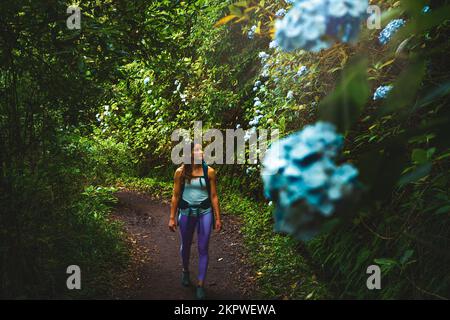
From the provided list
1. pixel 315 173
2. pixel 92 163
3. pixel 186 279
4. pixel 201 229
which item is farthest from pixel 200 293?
pixel 315 173

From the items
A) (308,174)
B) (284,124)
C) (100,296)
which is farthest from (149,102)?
(308,174)

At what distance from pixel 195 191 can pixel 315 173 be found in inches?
111

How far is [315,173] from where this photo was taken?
928 millimetres

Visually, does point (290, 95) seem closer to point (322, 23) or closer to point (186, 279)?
point (186, 279)

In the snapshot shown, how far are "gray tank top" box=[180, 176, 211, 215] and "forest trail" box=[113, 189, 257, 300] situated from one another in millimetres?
947

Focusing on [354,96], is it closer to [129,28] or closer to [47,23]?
[47,23]

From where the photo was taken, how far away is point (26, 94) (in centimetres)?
402

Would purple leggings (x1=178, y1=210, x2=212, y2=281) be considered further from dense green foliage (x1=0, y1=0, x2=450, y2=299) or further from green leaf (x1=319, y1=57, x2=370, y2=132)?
green leaf (x1=319, y1=57, x2=370, y2=132)

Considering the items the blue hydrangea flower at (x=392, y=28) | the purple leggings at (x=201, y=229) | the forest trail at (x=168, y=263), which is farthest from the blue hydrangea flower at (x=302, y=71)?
the forest trail at (x=168, y=263)

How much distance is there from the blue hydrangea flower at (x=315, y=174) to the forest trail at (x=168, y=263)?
3.24 metres

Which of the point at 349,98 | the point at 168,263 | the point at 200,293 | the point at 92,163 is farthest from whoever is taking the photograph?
the point at 92,163

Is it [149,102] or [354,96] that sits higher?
Answer: [149,102]

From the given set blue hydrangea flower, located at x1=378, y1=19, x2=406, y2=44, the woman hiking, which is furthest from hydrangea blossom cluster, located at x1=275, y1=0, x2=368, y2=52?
the woman hiking
